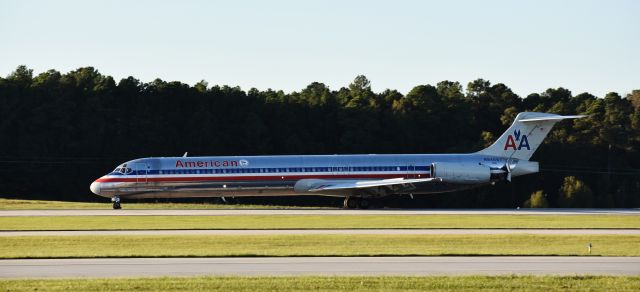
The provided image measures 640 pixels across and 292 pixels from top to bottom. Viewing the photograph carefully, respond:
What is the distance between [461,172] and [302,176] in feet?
30.6

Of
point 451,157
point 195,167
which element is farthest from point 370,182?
point 195,167

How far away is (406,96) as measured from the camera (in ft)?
297

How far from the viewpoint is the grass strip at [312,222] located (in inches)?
1545

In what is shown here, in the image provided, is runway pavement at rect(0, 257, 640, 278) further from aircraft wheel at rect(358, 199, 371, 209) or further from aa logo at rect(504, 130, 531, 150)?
aa logo at rect(504, 130, 531, 150)

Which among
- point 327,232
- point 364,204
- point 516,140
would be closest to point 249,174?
point 364,204

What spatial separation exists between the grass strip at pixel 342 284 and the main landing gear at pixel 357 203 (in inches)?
1397

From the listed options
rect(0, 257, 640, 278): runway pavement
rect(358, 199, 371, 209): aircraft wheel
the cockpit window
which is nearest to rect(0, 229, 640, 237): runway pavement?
rect(0, 257, 640, 278): runway pavement

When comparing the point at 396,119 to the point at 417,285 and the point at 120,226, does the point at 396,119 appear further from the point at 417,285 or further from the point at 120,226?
the point at 417,285

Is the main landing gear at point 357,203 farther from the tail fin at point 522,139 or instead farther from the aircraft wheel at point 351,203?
the tail fin at point 522,139

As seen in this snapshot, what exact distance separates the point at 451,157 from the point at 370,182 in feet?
17.0

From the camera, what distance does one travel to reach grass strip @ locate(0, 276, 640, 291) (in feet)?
64.6

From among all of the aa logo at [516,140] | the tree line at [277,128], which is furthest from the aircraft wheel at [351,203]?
the tree line at [277,128]

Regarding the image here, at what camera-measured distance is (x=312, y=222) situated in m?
41.8

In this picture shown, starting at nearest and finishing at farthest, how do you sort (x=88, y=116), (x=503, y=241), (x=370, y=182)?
1. (x=503, y=241)
2. (x=370, y=182)
3. (x=88, y=116)
